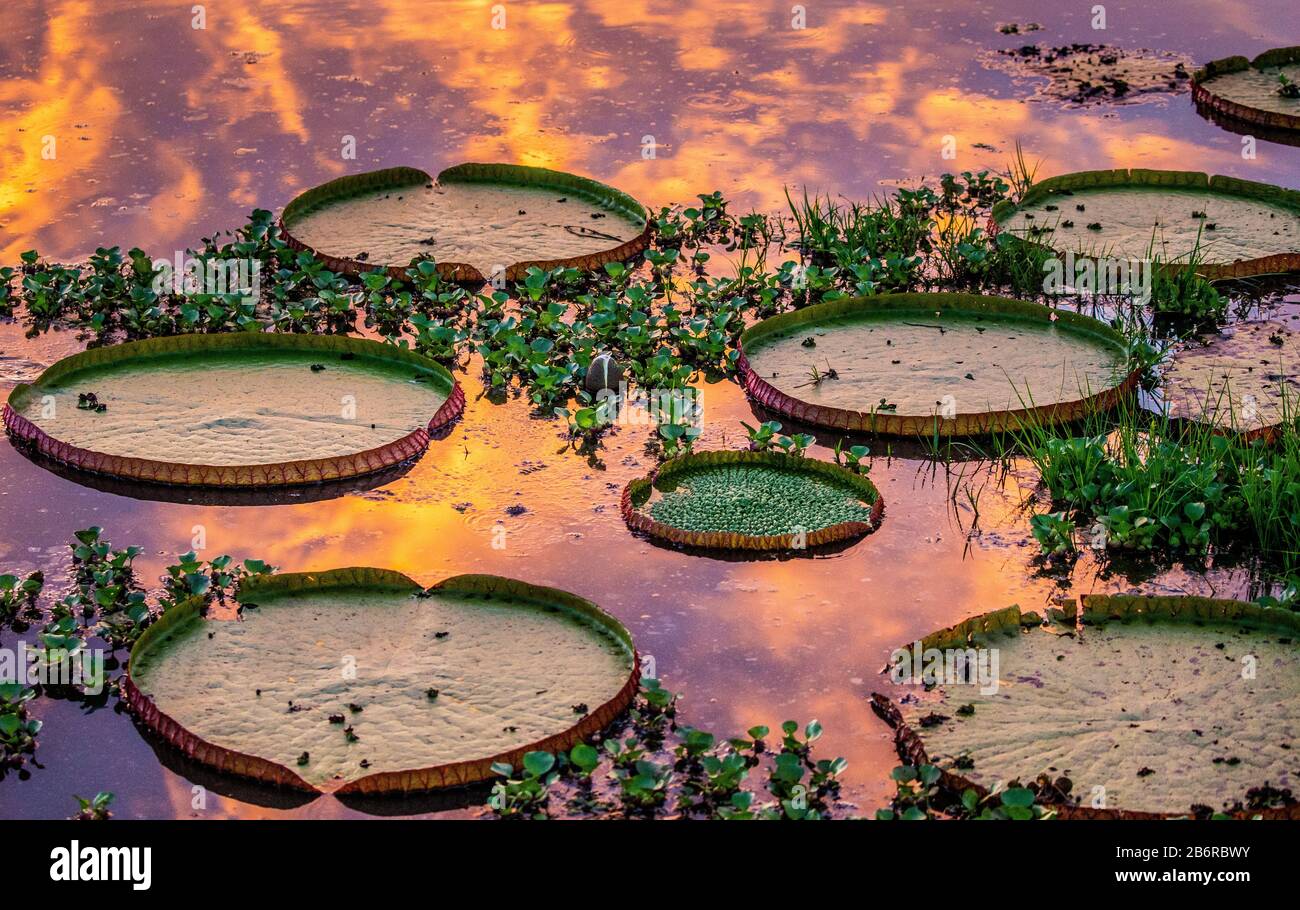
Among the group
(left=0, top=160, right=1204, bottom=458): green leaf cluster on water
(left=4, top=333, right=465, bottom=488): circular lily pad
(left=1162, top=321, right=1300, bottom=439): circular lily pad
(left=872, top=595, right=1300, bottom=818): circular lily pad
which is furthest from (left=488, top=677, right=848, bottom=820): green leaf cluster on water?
(left=1162, top=321, right=1300, bottom=439): circular lily pad

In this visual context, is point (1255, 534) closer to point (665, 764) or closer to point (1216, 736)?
point (1216, 736)

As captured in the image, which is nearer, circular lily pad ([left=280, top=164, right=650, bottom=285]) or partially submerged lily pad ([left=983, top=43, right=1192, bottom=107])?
circular lily pad ([left=280, top=164, right=650, bottom=285])

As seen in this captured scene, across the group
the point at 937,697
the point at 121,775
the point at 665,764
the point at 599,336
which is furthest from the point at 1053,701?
the point at 599,336

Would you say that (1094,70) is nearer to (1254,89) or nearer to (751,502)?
(1254,89)

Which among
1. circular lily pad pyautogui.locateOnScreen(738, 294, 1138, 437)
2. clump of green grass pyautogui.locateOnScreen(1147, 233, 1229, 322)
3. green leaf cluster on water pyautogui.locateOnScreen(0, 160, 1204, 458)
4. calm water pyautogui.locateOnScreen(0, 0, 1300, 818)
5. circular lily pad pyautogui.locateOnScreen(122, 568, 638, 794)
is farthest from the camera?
→ clump of green grass pyautogui.locateOnScreen(1147, 233, 1229, 322)

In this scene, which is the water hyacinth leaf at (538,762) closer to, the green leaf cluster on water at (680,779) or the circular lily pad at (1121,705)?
the green leaf cluster on water at (680,779)

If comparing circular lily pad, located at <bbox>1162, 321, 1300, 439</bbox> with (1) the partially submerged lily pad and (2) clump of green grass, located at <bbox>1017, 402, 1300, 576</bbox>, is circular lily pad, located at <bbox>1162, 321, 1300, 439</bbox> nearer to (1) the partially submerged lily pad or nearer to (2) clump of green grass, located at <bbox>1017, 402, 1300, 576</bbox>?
(2) clump of green grass, located at <bbox>1017, 402, 1300, 576</bbox>
